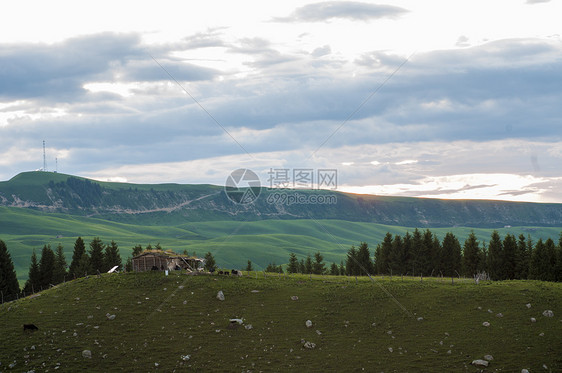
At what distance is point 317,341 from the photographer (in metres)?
56.9

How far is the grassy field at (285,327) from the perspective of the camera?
52344 mm

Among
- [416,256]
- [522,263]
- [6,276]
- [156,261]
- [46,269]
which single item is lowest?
[6,276]

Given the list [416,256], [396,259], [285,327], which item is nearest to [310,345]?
[285,327]

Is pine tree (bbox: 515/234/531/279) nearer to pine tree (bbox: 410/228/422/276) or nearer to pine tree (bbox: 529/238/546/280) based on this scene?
pine tree (bbox: 529/238/546/280)

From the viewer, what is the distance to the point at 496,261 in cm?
9956

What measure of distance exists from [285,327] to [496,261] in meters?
58.1

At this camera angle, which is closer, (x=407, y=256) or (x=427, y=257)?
(x=427, y=257)

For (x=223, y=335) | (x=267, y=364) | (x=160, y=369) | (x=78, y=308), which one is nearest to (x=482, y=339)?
(x=267, y=364)

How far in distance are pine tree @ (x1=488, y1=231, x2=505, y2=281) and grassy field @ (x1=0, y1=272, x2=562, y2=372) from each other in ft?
99.7

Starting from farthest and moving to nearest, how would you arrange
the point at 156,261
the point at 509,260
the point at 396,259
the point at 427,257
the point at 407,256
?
1. the point at 407,256
2. the point at 396,259
3. the point at 427,257
4. the point at 509,260
5. the point at 156,261

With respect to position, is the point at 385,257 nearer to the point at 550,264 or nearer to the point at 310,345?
the point at 550,264

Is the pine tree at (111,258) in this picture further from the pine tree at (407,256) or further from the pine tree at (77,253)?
the pine tree at (407,256)

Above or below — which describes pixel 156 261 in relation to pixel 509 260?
above

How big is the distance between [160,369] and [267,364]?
11.2 m
